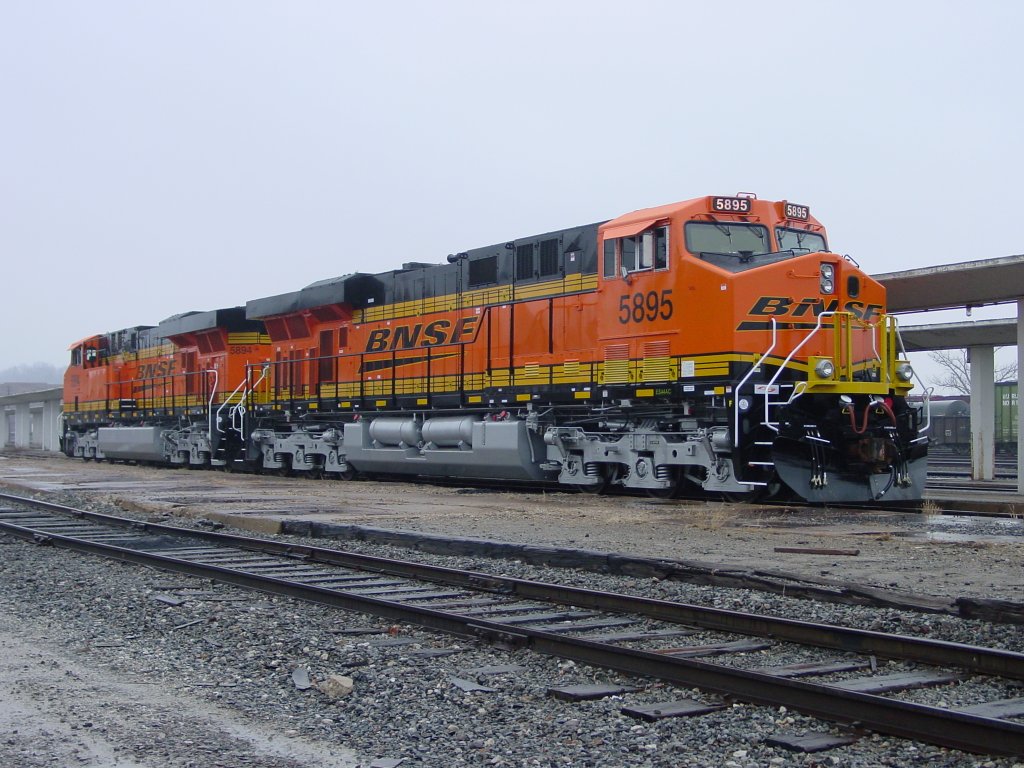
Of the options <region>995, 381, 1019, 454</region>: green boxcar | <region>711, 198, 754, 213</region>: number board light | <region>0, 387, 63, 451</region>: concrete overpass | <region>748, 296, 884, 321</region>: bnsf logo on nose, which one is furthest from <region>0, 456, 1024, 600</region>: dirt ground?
<region>0, 387, 63, 451</region>: concrete overpass

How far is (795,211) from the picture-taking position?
1434 centimetres

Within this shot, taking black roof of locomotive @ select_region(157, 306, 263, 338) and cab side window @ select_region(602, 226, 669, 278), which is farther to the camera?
black roof of locomotive @ select_region(157, 306, 263, 338)

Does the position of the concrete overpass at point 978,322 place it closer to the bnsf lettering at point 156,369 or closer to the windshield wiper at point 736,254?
the windshield wiper at point 736,254

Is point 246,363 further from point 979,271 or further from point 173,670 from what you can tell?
point 173,670

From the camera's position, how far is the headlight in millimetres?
13484

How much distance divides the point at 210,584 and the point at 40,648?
2289 mm

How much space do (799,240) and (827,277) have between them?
996 mm

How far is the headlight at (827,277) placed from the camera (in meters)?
13.5

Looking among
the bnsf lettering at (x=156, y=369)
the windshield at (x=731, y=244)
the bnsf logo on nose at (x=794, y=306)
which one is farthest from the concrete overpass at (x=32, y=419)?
the bnsf logo on nose at (x=794, y=306)

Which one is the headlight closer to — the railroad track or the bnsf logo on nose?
the bnsf logo on nose

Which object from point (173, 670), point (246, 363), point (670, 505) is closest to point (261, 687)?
point (173, 670)

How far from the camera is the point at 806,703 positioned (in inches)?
182

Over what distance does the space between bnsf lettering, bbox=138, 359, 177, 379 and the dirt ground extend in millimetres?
10660

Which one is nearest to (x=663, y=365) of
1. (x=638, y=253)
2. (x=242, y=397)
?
(x=638, y=253)
